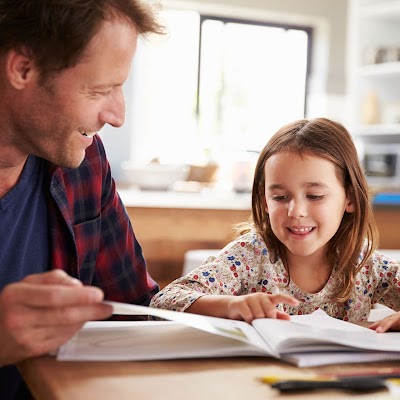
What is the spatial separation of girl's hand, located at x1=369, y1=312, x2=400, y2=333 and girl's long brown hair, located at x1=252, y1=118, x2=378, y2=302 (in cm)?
41

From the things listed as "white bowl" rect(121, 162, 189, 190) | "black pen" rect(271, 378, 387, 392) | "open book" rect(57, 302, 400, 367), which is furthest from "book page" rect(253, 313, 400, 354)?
"white bowl" rect(121, 162, 189, 190)

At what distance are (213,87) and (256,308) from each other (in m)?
5.75

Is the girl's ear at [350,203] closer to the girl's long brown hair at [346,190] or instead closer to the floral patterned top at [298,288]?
the girl's long brown hair at [346,190]

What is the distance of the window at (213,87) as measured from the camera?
6.40 meters

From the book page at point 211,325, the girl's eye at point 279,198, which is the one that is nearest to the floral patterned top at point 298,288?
the girl's eye at point 279,198

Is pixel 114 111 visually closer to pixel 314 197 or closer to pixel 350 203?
pixel 314 197

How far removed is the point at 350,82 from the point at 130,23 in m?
4.97

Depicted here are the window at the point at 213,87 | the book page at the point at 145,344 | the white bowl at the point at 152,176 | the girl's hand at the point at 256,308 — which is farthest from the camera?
the window at the point at 213,87

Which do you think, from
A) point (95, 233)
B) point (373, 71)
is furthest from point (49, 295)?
point (373, 71)

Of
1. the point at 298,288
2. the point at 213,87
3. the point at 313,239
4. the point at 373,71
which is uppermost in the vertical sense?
the point at 373,71

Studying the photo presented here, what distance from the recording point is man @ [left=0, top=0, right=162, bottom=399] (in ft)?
3.77

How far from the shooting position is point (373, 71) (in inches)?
223

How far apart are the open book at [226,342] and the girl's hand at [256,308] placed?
33 mm

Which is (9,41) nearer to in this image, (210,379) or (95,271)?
(95,271)
